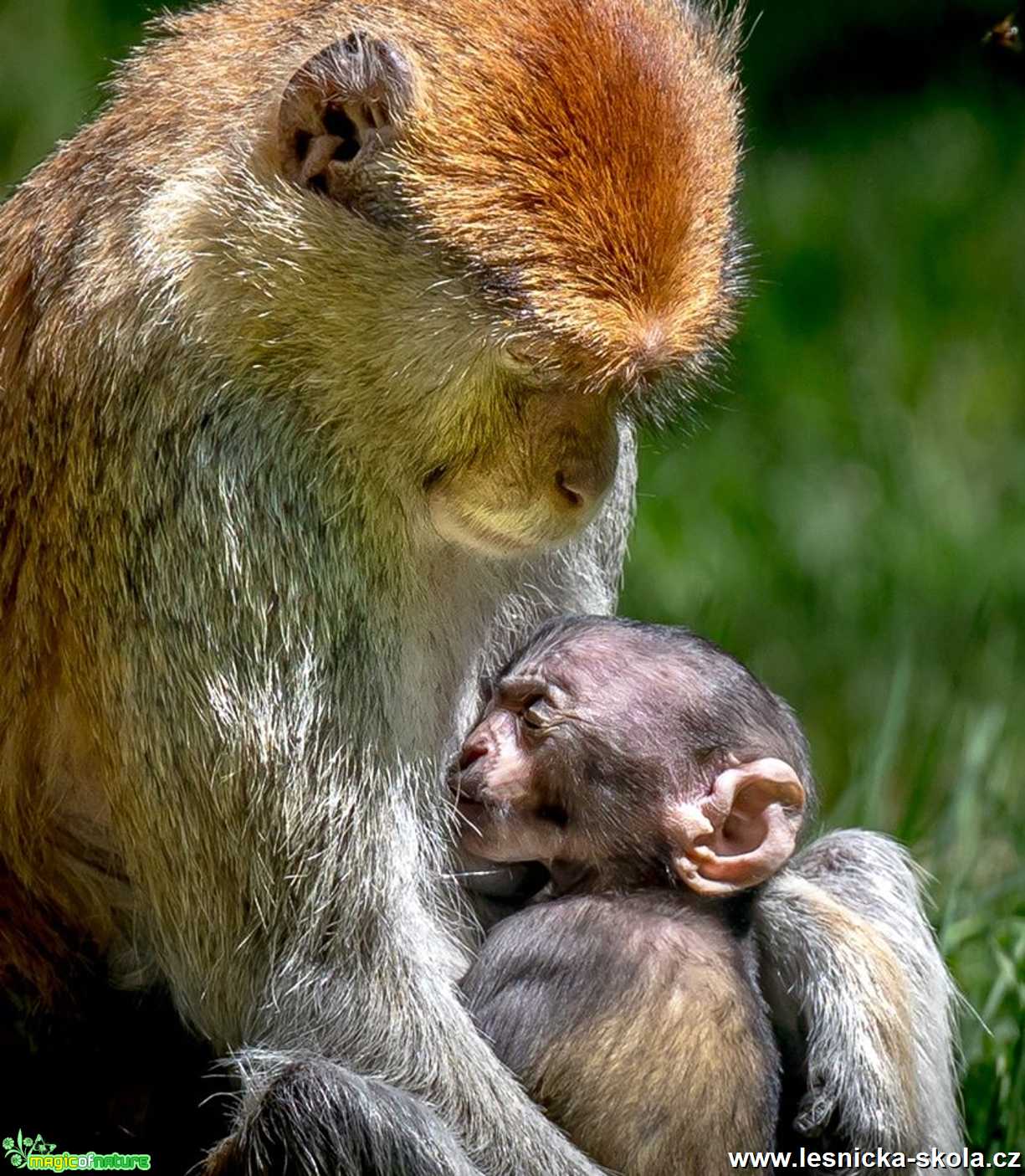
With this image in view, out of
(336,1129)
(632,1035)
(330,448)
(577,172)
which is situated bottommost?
(336,1129)

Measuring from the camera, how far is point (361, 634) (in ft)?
18.9

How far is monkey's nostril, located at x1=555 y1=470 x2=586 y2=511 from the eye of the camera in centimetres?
575

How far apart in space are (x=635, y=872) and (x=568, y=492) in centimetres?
119

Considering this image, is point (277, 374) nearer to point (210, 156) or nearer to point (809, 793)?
point (210, 156)

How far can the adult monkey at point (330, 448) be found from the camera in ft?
18.1

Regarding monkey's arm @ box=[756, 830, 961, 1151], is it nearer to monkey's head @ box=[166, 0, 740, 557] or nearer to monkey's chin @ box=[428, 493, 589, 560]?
monkey's chin @ box=[428, 493, 589, 560]

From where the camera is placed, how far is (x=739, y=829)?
6.18 meters

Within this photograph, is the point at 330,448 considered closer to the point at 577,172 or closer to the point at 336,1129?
the point at 577,172

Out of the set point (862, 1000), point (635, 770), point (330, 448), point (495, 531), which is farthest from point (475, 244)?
point (862, 1000)

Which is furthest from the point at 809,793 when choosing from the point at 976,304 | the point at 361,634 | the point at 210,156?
the point at 976,304

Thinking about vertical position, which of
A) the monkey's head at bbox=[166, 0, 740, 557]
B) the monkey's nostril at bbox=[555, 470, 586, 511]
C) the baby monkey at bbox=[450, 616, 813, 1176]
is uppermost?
the monkey's head at bbox=[166, 0, 740, 557]

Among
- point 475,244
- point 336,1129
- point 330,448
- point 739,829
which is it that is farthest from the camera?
point 739,829

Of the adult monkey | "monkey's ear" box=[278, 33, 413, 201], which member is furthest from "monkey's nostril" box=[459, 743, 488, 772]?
"monkey's ear" box=[278, 33, 413, 201]

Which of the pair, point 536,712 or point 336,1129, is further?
point 536,712
